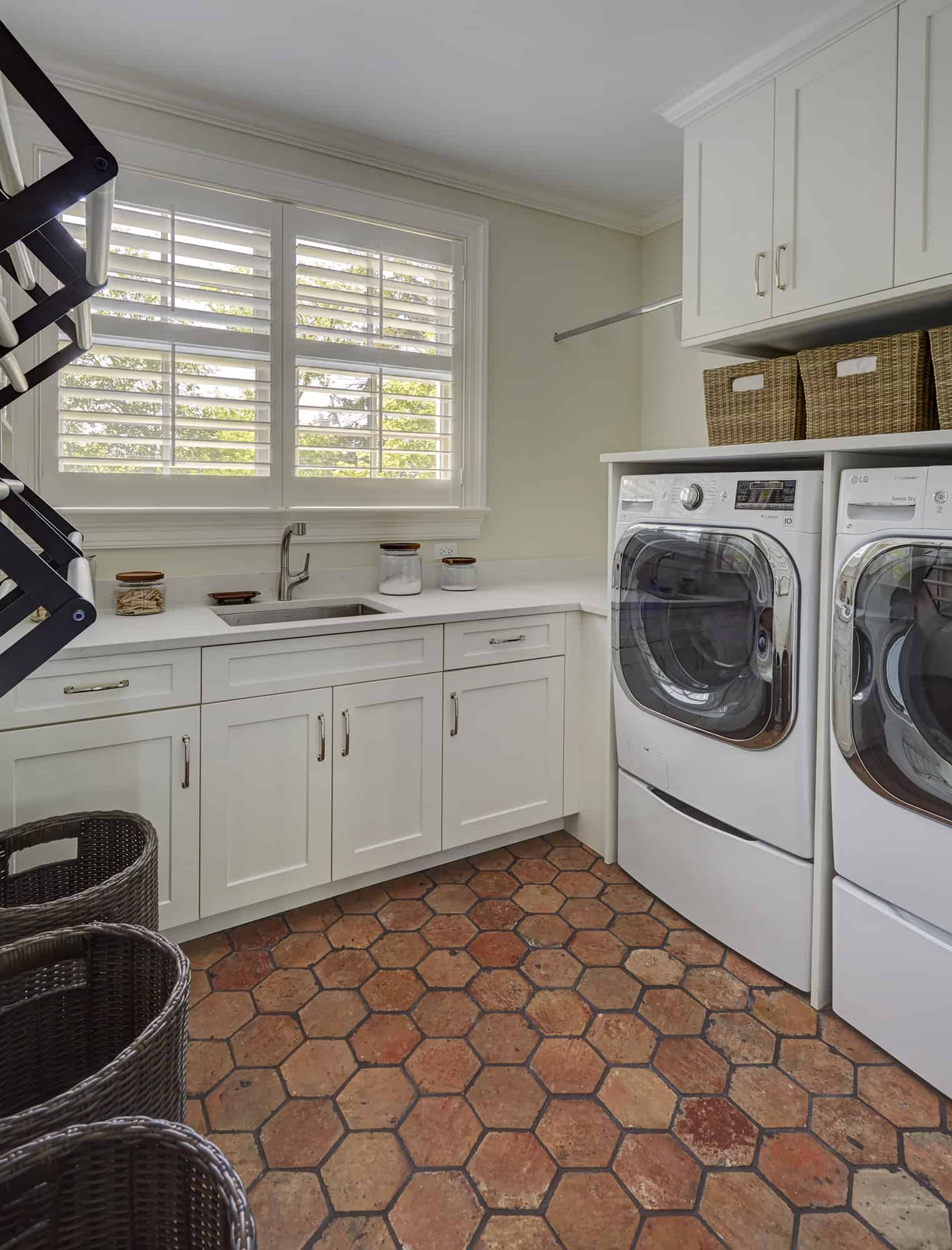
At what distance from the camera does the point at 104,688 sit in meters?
1.89

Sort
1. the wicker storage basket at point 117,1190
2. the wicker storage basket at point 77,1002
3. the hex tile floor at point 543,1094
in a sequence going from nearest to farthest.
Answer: the wicker storage basket at point 117,1190
the wicker storage basket at point 77,1002
the hex tile floor at point 543,1094

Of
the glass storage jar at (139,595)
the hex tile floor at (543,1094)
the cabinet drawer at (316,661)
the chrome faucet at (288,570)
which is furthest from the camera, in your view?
the chrome faucet at (288,570)

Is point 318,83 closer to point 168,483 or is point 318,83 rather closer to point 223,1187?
point 168,483

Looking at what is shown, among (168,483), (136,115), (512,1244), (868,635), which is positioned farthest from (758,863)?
(136,115)

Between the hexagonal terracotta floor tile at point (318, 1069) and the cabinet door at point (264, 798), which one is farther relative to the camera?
the cabinet door at point (264, 798)

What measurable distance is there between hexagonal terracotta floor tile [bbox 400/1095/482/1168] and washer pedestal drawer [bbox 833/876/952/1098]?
912 millimetres

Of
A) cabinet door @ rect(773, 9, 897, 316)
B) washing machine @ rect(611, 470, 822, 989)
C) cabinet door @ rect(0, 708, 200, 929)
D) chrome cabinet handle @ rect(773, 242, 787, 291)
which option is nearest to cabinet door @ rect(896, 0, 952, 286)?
cabinet door @ rect(773, 9, 897, 316)

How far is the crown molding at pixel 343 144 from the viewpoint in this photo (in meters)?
2.31

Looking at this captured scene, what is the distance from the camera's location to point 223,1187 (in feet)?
2.44

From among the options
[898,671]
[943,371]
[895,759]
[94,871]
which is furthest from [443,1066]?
[943,371]

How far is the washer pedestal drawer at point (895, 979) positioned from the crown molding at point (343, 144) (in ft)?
8.95

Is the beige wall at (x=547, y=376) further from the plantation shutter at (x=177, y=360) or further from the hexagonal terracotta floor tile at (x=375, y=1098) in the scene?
the hexagonal terracotta floor tile at (x=375, y=1098)

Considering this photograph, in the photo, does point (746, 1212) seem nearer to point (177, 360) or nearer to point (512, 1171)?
point (512, 1171)

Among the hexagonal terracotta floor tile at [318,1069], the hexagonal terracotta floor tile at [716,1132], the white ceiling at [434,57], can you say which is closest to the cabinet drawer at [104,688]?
the hexagonal terracotta floor tile at [318,1069]
